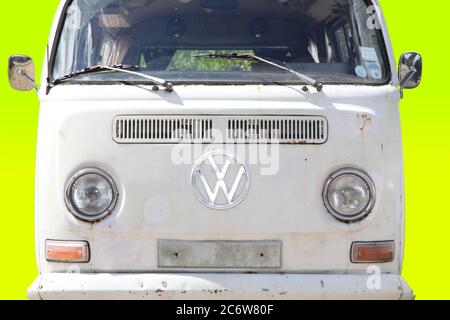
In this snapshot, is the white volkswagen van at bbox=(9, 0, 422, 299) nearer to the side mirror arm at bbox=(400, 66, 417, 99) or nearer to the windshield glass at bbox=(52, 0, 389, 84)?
the windshield glass at bbox=(52, 0, 389, 84)

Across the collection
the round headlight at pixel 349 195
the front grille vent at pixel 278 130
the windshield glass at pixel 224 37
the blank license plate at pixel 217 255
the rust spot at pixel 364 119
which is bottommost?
the blank license plate at pixel 217 255

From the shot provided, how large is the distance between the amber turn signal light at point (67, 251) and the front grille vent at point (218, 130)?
2.01 ft

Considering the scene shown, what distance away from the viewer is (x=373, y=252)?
18.1 feet

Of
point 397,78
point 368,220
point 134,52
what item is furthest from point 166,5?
point 368,220

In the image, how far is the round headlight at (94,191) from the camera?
545 cm

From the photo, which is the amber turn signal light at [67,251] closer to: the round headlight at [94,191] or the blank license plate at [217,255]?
the round headlight at [94,191]

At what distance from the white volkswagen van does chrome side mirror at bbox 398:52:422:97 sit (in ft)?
1.54

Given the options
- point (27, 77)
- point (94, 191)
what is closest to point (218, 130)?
point (94, 191)

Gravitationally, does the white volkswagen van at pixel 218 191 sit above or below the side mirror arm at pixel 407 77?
below

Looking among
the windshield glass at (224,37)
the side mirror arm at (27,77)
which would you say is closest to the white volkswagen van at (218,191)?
the windshield glass at (224,37)

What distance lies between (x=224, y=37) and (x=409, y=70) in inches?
45.8

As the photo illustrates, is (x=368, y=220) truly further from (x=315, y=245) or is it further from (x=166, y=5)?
(x=166, y=5)

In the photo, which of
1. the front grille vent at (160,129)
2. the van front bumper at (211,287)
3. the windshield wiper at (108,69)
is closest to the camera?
the van front bumper at (211,287)

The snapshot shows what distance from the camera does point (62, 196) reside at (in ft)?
18.0
